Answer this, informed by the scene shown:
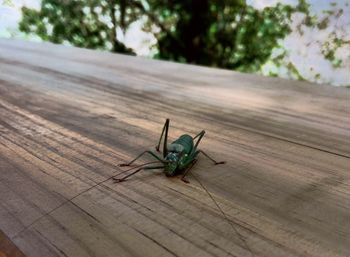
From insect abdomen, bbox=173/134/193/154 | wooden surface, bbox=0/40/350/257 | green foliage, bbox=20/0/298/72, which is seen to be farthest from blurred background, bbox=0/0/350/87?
insect abdomen, bbox=173/134/193/154

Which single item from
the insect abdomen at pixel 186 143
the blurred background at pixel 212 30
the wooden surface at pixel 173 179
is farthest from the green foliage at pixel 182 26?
the insect abdomen at pixel 186 143

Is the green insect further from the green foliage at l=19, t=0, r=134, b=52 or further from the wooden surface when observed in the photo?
the green foliage at l=19, t=0, r=134, b=52

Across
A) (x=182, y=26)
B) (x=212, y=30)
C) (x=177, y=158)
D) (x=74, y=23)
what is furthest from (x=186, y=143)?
(x=74, y=23)

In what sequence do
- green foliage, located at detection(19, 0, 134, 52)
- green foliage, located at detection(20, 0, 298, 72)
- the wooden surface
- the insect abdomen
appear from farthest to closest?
green foliage, located at detection(19, 0, 134, 52), green foliage, located at detection(20, 0, 298, 72), the insect abdomen, the wooden surface

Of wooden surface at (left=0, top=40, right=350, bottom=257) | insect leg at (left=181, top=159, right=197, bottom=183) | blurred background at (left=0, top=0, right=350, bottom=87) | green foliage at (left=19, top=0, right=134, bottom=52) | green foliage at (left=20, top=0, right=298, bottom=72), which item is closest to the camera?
wooden surface at (left=0, top=40, right=350, bottom=257)

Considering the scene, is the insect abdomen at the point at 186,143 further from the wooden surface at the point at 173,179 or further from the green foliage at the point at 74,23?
the green foliage at the point at 74,23

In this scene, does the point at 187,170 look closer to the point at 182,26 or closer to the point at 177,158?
the point at 177,158

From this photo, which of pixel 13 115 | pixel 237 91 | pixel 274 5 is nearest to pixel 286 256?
pixel 13 115
